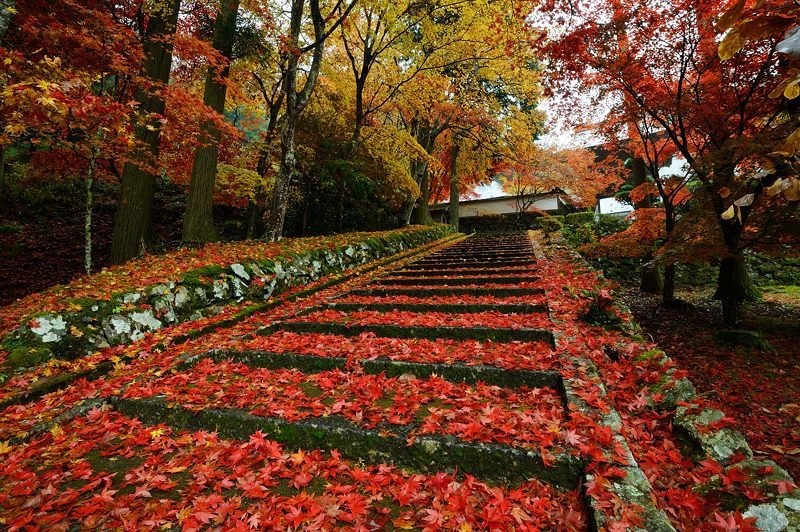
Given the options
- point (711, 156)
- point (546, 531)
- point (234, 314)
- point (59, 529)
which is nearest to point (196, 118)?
point (234, 314)

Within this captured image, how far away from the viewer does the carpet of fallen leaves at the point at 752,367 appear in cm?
419

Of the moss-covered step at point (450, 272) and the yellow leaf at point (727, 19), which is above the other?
the yellow leaf at point (727, 19)

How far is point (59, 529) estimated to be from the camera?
66.8 inches

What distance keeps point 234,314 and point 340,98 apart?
9893mm

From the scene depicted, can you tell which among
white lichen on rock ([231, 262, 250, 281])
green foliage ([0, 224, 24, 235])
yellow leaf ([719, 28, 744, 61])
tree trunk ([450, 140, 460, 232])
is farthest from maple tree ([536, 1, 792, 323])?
green foliage ([0, 224, 24, 235])

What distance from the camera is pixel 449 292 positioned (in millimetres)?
5645

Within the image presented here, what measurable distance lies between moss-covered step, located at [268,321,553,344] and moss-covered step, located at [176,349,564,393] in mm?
754

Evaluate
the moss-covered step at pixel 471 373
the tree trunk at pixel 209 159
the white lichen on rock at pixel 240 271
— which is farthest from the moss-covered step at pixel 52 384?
the tree trunk at pixel 209 159

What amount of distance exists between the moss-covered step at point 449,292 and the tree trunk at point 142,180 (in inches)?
182

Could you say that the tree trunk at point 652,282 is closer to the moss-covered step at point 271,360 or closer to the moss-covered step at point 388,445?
the moss-covered step at point 271,360

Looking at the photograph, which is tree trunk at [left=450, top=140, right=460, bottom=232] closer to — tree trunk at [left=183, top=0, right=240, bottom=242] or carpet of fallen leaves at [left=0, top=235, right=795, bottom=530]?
tree trunk at [left=183, top=0, right=240, bottom=242]

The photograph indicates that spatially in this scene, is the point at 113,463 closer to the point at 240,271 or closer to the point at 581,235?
the point at 240,271

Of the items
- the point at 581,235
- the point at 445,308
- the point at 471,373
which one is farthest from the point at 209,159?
the point at 581,235

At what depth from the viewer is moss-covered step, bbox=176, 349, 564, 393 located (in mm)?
2789
